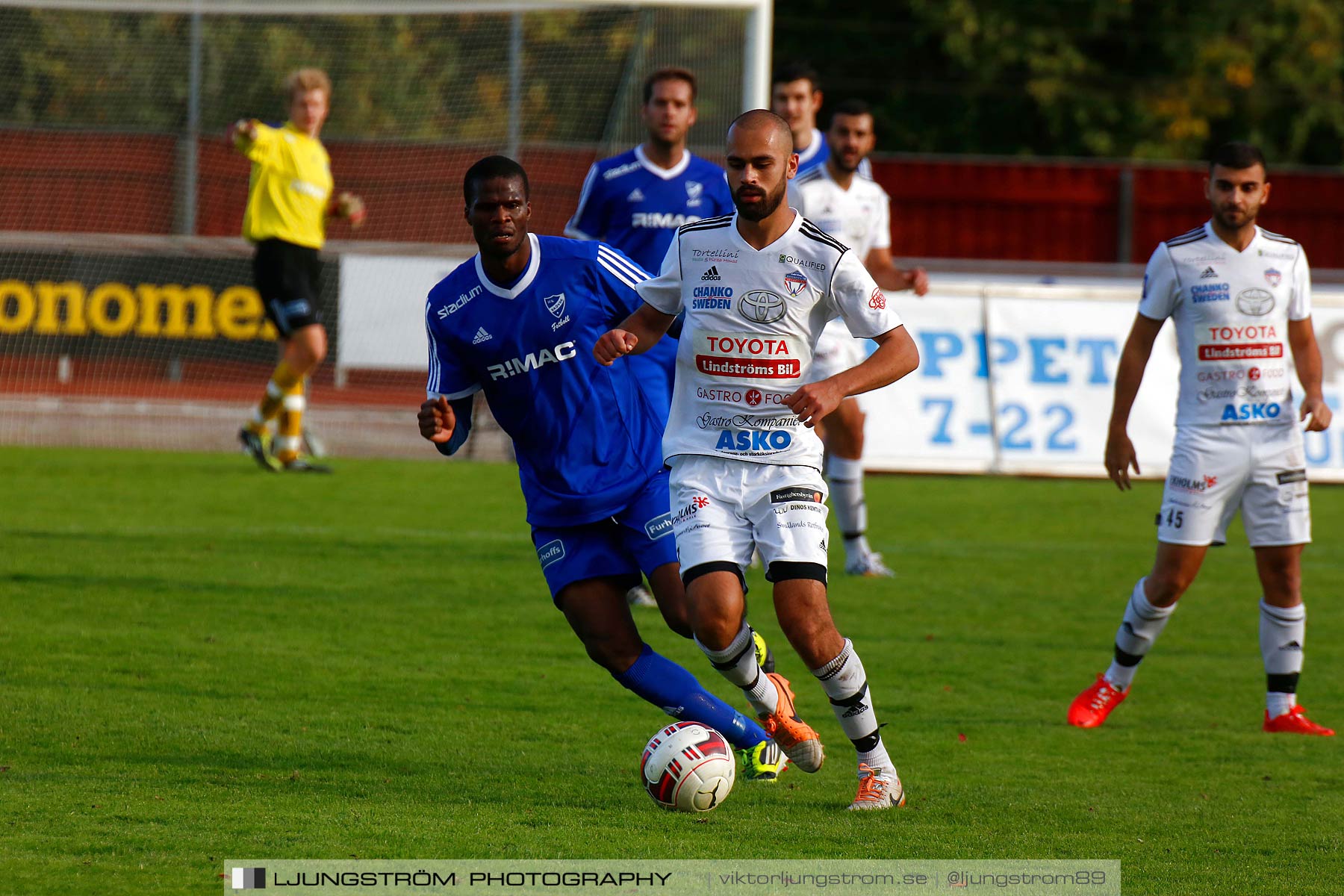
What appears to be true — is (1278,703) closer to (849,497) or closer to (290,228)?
(849,497)

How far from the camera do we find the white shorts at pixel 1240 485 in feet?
21.0

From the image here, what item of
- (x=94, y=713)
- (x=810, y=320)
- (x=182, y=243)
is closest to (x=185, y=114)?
(x=182, y=243)

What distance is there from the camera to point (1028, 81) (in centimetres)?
2925

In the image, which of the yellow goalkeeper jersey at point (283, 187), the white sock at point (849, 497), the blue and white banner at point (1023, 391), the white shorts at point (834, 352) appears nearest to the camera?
the white shorts at point (834, 352)

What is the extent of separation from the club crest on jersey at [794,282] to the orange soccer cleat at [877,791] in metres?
1.48

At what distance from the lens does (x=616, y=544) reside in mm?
5312

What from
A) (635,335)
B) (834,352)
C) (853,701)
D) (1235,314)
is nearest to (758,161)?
(635,335)

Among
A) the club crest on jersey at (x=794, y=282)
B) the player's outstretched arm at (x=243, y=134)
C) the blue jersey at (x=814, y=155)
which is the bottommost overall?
the club crest on jersey at (x=794, y=282)

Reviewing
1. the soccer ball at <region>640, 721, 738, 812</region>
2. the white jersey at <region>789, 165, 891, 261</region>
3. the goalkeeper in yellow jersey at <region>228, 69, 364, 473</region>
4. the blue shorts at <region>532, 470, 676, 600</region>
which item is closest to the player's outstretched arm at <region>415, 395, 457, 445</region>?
the blue shorts at <region>532, 470, 676, 600</region>


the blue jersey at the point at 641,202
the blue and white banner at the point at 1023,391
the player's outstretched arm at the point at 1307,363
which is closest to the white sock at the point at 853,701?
the player's outstretched arm at the point at 1307,363

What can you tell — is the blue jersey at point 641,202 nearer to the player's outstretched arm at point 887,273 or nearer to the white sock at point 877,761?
the player's outstretched arm at point 887,273

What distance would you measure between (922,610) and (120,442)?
960 centimetres

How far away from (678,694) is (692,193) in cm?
379

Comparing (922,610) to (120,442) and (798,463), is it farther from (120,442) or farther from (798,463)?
(120,442)
